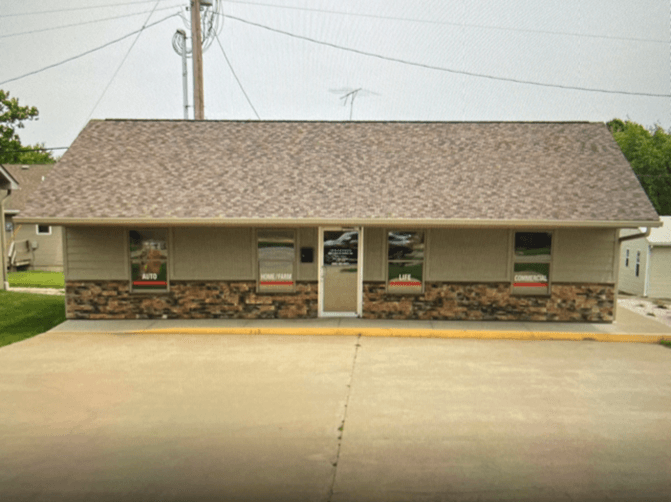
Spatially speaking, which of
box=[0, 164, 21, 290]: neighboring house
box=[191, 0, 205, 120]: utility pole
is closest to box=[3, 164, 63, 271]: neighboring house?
box=[0, 164, 21, 290]: neighboring house

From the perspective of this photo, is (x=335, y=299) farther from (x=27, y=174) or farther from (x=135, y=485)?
(x=27, y=174)

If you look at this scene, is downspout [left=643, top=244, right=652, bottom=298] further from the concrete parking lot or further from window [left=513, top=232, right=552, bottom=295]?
the concrete parking lot

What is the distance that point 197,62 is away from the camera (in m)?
16.1

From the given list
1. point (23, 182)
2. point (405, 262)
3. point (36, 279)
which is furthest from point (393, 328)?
point (23, 182)

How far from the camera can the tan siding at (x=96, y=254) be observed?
11.3 meters

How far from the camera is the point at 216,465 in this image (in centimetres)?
481

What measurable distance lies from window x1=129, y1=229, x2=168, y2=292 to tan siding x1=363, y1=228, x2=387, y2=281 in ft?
15.2

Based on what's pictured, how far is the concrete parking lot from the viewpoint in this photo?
4.49 metres

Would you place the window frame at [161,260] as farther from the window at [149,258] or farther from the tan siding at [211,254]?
the tan siding at [211,254]

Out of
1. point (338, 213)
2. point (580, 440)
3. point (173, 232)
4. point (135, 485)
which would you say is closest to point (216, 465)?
point (135, 485)

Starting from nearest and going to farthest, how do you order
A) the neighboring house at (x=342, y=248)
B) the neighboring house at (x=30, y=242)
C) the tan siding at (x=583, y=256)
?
the neighboring house at (x=342, y=248)
the tan siding at (x=583, y=256)
the neighboring house at (x=30, y=242)

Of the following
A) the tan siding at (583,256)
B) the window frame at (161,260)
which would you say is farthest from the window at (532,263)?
the window frame at (161,260)

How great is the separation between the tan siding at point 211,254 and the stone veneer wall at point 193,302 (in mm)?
214

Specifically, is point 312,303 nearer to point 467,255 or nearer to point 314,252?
point 314,252
